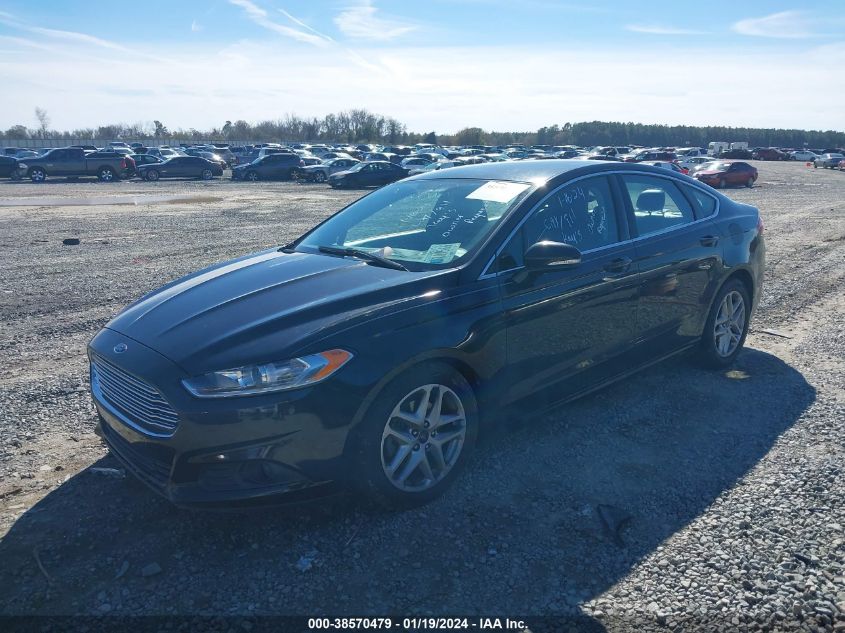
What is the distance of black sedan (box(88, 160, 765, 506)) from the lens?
3.06m

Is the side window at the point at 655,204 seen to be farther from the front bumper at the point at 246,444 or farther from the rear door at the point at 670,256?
the front bumper at the point at 246,444

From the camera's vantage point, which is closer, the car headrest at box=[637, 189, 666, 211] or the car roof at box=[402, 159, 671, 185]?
the car roof at box=[402, 159, 671, 185]

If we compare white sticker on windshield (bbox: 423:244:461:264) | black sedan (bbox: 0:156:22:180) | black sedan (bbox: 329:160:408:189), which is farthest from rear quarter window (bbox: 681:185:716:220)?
black sedan (bbox: 0:156:22:180)

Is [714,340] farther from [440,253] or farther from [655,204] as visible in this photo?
[440,253]

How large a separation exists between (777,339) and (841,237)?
8317mm

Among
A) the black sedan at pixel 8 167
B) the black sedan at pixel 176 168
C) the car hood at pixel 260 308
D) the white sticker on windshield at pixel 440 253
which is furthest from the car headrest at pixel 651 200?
the black sedan at pixel 8 167

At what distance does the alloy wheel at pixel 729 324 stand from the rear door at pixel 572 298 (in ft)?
4.13

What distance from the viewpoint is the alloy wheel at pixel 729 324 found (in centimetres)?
545

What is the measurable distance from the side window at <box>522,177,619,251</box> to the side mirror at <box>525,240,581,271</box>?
0.23 metres

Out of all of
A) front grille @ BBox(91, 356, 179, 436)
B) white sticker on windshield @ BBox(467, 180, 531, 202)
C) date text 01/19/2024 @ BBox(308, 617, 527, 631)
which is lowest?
date text 01/19/2024 @ BBox(308, 617, 527, 631)

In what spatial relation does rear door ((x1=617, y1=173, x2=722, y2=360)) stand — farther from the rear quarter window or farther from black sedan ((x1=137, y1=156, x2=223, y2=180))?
black sedan ((x1=137, y1=156, x2=223, y2=180))

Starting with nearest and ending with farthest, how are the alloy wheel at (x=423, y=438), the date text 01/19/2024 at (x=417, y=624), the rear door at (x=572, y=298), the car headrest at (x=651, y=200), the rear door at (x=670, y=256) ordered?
the date text 01/19/2024 at (x=417, y=624)
the alloy wheel at (x=423, y=438)
the rear door at (x=572, y=298)
the rear door at (x=670, y=256)
the car headrest at (x=651, y=200)

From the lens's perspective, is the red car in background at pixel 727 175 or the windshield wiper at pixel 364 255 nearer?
the windshield wiper at pixel 364 255

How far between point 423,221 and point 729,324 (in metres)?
2.86
